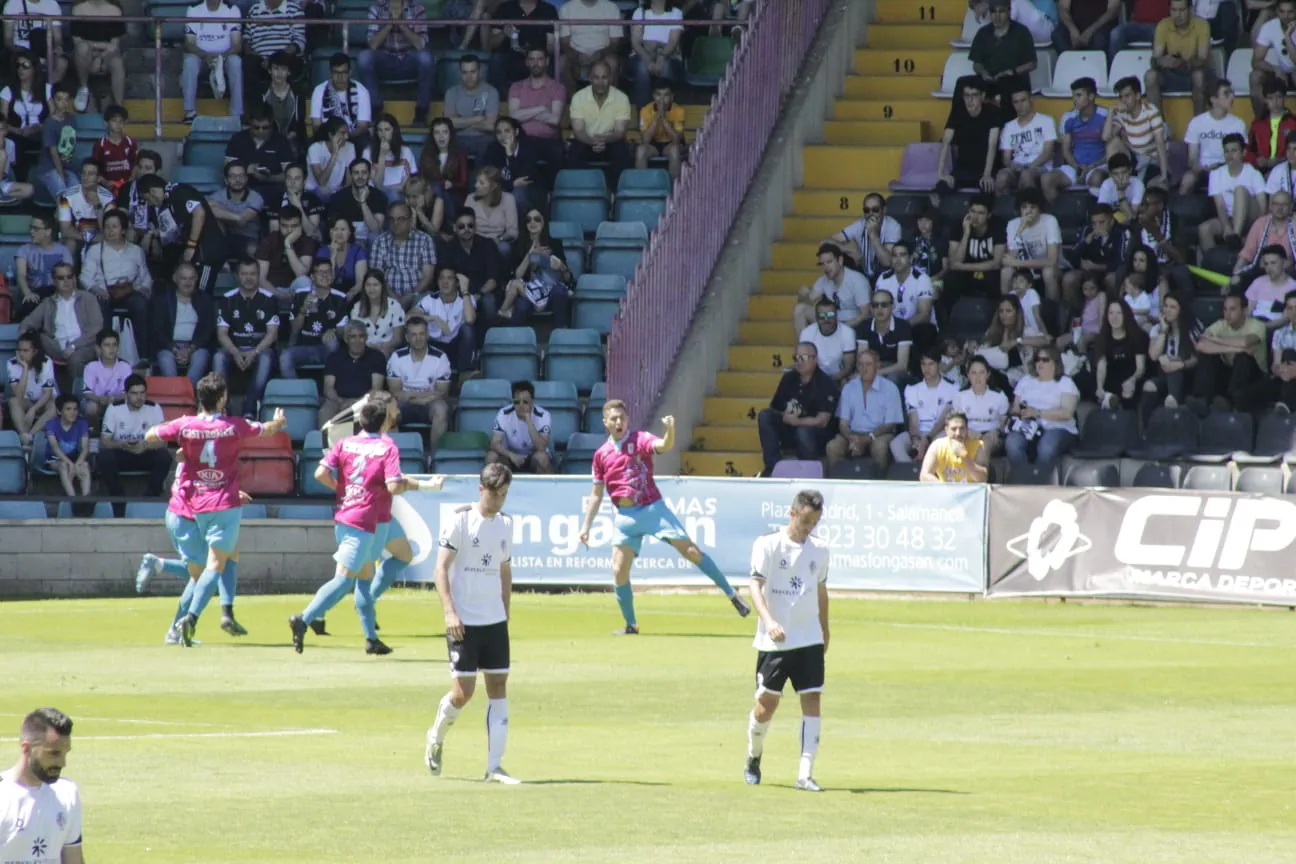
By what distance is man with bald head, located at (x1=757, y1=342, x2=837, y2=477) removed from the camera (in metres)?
26.4

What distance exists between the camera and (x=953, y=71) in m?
30.6

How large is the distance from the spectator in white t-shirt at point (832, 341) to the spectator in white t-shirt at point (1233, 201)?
4238mm

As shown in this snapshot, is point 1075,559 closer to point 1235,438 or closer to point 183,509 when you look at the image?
point 1235,438

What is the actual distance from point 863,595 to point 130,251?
9.91 meters

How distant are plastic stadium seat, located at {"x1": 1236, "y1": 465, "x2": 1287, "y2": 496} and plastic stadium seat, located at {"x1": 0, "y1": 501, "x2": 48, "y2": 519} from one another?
13061 millimetres

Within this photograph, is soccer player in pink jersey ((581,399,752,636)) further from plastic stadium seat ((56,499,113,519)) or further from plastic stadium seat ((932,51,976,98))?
plastic stadium seat ((932,51,976,98))

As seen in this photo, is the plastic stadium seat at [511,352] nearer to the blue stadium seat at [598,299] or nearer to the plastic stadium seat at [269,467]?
the blue stadium seat at [598,299]

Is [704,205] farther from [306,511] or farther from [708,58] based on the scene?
[306,511]

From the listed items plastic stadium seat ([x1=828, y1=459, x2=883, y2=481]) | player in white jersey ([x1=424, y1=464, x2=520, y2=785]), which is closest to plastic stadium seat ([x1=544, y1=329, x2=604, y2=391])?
plastic stadium seat ([x1=828, y1=459, x2=883, y2=481])

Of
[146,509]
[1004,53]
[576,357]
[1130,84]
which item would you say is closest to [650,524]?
[576,357]

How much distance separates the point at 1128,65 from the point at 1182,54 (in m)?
0.95

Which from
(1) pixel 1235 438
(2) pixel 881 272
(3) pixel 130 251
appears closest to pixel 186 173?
(3) pixel 130 251

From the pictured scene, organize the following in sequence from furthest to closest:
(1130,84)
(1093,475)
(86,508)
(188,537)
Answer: (1130,84)
(86,508)
(1093,475)
(188,537)

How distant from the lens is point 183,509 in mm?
19562
